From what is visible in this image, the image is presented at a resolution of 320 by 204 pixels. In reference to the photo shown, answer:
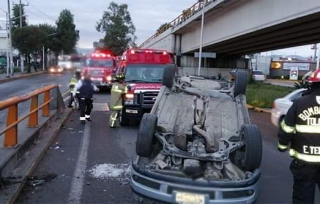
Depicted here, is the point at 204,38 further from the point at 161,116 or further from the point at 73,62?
the point at 161,116

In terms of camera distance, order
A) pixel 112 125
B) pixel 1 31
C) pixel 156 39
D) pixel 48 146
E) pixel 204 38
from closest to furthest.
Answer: pixel 48 146
pixel 112 125
pixel 204 38
pixel 156 39
pixel 1 31

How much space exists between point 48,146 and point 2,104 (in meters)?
2.70

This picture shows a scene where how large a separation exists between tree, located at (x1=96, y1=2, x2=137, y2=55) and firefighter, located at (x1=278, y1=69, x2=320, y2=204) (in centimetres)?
8346

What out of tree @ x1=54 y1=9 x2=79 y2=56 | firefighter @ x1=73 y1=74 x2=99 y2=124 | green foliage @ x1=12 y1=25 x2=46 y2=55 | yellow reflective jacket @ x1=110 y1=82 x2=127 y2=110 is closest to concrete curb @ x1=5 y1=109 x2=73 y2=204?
firefighter @ x1=73 y1=74 x2=99 y2=124

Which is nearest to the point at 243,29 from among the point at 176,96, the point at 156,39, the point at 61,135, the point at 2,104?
the point at 61,135

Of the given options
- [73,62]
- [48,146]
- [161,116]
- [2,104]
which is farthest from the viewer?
[73,62]

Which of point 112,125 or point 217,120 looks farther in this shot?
point 112,125

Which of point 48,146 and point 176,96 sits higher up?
point 176,96

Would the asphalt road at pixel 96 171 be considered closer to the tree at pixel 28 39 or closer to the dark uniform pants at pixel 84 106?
the dark uniform pants at pixel 84 106

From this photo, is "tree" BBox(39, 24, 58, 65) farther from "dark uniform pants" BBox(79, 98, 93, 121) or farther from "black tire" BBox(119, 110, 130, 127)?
"black tire" BBox(119, 110, 130, 127)

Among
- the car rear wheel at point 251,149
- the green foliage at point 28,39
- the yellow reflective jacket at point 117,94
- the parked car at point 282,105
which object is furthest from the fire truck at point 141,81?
the green foliage at point 28,39

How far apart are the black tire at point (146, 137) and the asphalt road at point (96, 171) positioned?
1.93 ft

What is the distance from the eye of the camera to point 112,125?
11.4 metres

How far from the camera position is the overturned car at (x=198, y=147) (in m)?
4.42
